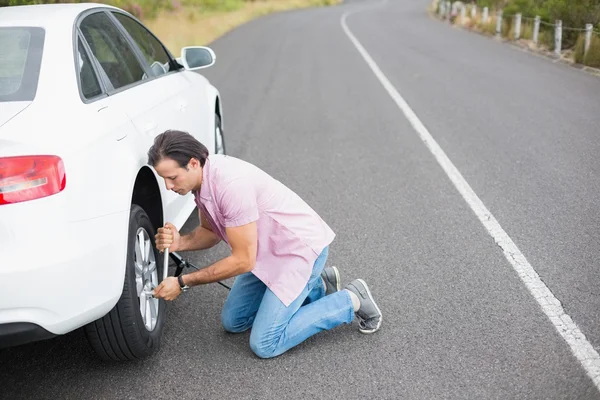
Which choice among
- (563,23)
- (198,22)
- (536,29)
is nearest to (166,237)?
(563,23)

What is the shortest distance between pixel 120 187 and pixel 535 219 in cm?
328

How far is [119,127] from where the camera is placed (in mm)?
3494

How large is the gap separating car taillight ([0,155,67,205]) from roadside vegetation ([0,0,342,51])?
9.43 m

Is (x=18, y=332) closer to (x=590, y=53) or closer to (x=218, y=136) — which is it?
(x=218, y=136)

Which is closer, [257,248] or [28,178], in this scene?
[28,178]

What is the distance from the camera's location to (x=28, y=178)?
9.12 ft

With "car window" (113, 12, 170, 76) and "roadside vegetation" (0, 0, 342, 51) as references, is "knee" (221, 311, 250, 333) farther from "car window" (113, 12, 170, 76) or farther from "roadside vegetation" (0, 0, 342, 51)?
"roadside vegetation" (0, 0, 342, 51)

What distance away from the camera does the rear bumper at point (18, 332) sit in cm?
276

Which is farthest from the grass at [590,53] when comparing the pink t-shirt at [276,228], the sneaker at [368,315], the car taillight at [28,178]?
the car taillight at [28,178]

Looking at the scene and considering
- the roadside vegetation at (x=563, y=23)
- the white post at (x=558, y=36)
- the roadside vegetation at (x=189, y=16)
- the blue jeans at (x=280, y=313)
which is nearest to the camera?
the blue jeans at (x=280, y=313)

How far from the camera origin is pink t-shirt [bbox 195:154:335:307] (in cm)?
349

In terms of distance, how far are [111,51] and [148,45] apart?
0.94 meters

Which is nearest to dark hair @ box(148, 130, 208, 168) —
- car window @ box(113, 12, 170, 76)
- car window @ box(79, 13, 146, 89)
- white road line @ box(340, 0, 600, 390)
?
car window @ box(79, 13, 146, 89)

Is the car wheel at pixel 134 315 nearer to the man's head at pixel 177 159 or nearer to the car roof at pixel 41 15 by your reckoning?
the man's head at pixel 177 159
